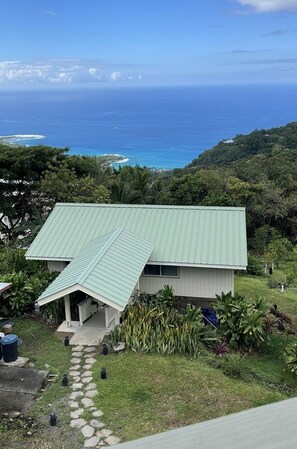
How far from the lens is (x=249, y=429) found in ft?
9.80

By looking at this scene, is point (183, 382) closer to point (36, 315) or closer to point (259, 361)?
point (259, 361)

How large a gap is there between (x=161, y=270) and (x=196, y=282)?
4.35 ft

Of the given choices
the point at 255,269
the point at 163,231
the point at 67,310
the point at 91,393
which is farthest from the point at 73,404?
the point at 255,269

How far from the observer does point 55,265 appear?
15.9m

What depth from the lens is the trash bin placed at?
1069 cm

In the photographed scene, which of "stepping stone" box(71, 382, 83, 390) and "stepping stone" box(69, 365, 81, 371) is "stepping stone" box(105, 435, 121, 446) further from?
"stepping stone" box(69, 365, 81, 371)

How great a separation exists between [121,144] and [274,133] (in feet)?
227

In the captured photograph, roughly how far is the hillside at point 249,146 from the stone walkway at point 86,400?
65.2 m

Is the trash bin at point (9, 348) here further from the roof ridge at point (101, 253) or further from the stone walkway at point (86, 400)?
the roof ridge at point (101, 253)

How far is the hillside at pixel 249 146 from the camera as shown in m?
76.4

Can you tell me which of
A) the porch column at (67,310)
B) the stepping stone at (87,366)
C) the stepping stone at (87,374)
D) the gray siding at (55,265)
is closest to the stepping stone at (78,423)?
the stepping stone at (87,374)

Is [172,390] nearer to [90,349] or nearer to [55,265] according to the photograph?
[90,349]

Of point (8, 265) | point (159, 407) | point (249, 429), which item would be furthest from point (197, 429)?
point (8, 265)

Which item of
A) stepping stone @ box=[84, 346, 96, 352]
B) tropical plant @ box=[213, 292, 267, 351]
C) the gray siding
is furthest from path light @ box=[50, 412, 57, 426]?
the gray siding
